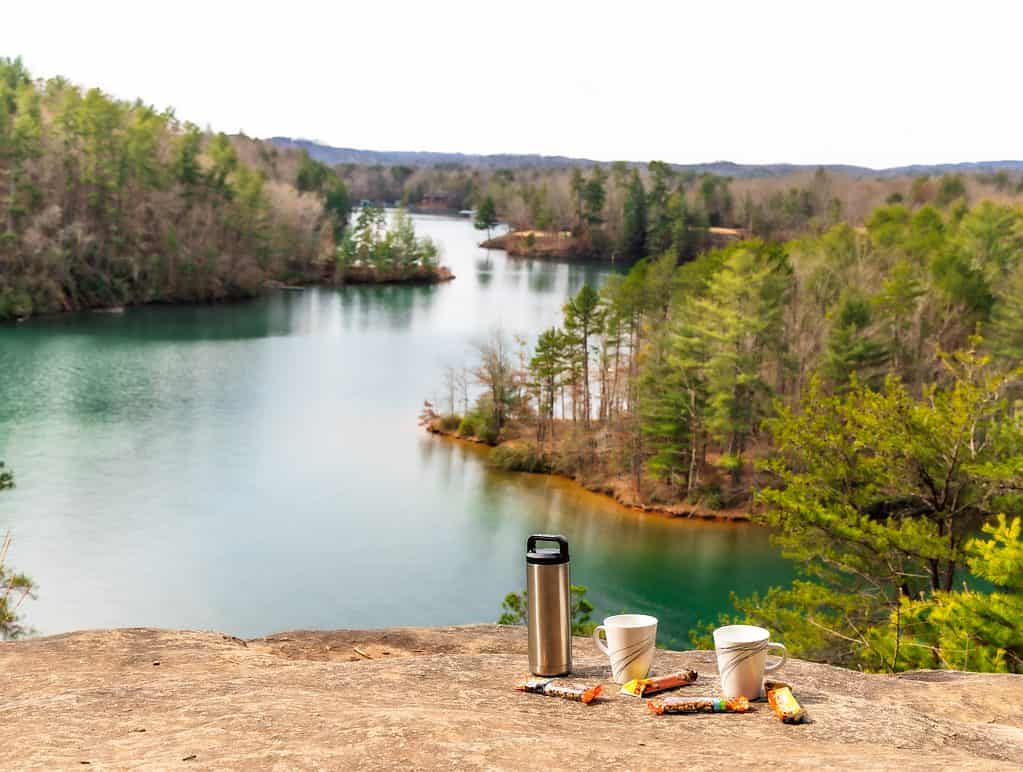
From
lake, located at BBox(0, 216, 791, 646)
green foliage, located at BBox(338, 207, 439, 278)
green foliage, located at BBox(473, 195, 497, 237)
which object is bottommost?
lake, located at BBox(0, 216, 791, 646)

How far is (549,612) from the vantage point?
15.0 ft

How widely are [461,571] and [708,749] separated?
917 inches

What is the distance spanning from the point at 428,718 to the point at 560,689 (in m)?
0.74

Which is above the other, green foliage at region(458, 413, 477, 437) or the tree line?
the tree line

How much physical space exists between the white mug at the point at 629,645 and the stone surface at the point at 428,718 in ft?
0.49

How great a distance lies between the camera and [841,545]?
15.2 meters

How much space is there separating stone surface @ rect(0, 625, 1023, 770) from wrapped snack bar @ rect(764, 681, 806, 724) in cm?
4

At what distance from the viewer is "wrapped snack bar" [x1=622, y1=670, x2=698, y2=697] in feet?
14.2

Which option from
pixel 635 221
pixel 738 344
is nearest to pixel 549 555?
pixel 738 344

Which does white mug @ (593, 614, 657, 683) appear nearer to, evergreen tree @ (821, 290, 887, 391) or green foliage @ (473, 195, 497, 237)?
evergreen tree @ (821, 290, 887, 391)

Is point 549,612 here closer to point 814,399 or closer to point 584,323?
point 814,399

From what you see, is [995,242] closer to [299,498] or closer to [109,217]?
[299,498]

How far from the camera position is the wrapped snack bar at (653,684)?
4.32 meters

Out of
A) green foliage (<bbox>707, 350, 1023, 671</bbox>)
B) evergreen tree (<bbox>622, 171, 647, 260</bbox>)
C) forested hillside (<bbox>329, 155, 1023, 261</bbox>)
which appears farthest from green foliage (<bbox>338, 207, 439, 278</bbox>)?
green foliage (<bbox>707, 350, 1023, 671</bbox>)
